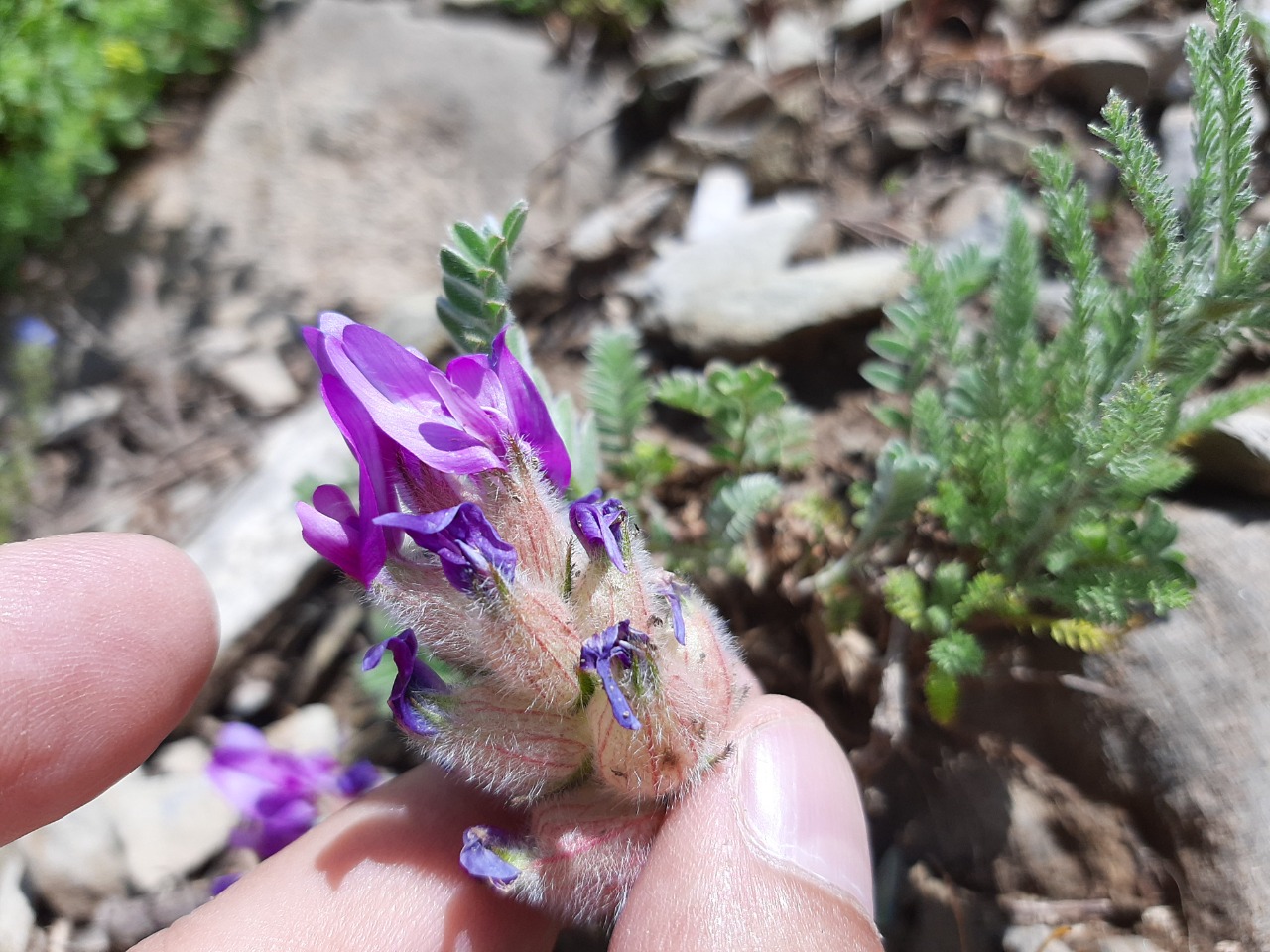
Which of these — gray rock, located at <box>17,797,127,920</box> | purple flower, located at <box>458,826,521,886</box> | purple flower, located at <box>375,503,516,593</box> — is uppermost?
purple flower, located at <box>375,503,516,593</box>

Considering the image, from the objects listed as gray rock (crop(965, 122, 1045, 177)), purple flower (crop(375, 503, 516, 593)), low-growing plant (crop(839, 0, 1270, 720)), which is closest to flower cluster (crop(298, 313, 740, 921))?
purple flower (crop(375, 503, 516, 593))

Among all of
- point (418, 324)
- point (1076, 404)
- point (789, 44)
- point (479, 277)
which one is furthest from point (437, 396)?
point (789, 44)

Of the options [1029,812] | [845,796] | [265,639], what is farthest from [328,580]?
[1029,812]

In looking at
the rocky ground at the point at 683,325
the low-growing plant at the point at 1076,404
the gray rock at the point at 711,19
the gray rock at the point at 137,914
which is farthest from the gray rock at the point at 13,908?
the gray rock at the point at 711,19

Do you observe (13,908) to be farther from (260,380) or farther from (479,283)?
(479,283)

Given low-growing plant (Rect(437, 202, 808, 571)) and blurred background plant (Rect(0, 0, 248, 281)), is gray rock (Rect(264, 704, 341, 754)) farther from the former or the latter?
blurred background plant (Rect(0, 0, 248, 281))
